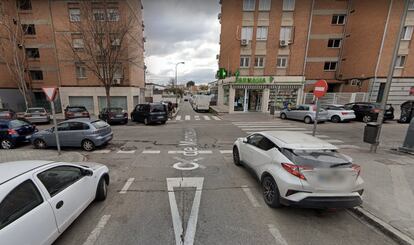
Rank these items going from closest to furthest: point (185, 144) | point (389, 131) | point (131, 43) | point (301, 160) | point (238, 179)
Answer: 1. point (301, 160)
2. point (238, 179)
3. point (185, 144)
4. point (389, 131)
5. point (131, 43)

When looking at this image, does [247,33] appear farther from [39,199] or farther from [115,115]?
[39,199]

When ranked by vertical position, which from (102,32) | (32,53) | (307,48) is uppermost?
(307,48)

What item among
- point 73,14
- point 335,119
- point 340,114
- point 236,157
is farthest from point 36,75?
point 340,114

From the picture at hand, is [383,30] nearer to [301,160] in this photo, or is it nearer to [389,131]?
[389,131]

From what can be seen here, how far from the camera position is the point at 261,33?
21.8 meters

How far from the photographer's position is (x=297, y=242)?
9.77 ft

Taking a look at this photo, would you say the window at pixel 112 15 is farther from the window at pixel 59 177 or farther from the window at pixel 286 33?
the window at pixel 286 33

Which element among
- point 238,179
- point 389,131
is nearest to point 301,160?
point 238,179

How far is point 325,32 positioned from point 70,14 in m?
30.8

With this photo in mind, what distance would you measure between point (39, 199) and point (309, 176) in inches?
171

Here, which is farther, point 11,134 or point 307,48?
point 307,48

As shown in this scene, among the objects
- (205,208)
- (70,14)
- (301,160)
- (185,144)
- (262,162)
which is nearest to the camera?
(301,160)

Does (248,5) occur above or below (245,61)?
above

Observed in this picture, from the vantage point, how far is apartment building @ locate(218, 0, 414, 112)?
65.8 feet
